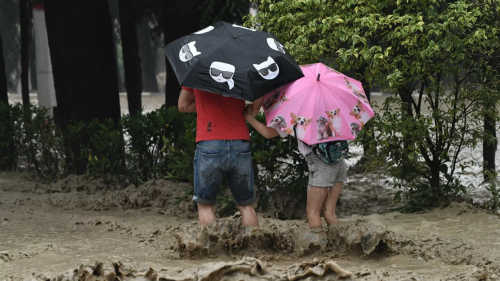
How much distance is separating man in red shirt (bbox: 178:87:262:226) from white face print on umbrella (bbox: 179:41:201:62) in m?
0.25

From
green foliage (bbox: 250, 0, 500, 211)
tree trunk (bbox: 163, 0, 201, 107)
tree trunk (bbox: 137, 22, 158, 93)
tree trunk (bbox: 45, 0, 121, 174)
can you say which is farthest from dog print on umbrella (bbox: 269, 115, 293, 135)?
tree trunk (bbox: 137, 22, 158, 93)

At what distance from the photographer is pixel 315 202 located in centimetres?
528

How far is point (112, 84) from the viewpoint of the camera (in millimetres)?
10648

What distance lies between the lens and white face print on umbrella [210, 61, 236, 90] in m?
4.84

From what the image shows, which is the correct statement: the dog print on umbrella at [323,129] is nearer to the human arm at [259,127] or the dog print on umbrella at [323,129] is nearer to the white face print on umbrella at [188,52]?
the human arm at [259,127]

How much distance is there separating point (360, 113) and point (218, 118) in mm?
1098

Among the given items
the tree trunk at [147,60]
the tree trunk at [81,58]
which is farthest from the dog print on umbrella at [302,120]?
the tree trunk at [147,60]

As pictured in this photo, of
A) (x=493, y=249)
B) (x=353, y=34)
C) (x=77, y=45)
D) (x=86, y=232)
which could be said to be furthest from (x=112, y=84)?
(x=493, y=249)

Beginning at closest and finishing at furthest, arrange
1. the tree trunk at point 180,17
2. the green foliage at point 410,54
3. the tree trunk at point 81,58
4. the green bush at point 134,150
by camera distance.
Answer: the green foliage at point 410,54, the green bush at point 134,150, the tree trunk at point 180,17, the tree trunk at point 81,58

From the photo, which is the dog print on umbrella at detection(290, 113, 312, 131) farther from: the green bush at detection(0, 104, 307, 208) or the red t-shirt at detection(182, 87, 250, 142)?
the green bush at detection(0, 104, 307, 208)

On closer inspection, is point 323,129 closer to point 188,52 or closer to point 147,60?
point 188,52

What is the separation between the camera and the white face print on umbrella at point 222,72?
484 centimetres

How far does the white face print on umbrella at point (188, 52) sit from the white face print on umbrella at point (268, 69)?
461 millimetres

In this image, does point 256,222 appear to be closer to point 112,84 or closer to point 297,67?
point 297,67
